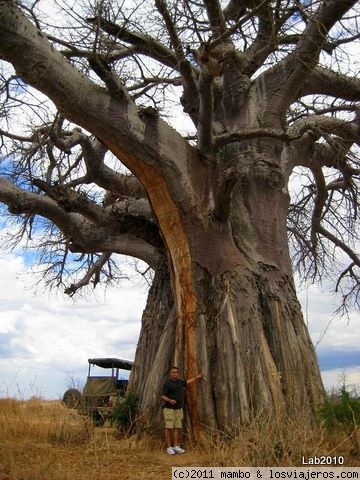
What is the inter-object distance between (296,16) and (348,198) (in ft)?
13.3

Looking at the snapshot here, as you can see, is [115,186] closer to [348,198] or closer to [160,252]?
[160,252]

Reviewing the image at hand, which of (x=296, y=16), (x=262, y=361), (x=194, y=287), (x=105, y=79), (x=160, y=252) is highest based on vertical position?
(x=296, y=16)

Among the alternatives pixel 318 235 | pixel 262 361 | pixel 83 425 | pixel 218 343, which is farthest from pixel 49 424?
pixel 318 235

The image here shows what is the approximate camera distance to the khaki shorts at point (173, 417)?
5.73m

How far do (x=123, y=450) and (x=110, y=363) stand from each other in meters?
6.97

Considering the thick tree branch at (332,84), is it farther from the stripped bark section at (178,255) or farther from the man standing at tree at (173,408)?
the man standing at tree at (173,408)

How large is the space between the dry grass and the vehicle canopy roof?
573cm

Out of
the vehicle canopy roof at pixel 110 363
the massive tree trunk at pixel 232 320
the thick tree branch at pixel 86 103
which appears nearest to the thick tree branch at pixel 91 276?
the vehicle canopy roof at pixel 110 363

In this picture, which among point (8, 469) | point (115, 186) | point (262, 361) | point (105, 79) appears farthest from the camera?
point (115, 186)

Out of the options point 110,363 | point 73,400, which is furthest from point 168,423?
point 110,363

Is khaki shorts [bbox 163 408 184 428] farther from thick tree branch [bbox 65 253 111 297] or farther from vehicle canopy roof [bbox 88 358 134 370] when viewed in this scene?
vehicle canopy roof [bbox 88 358 134 370]

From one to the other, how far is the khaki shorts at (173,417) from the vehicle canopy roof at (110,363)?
667cm

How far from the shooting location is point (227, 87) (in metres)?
7.82

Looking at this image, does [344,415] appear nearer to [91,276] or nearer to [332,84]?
[332,84]
